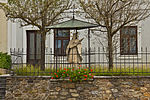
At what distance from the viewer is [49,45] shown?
12328mm

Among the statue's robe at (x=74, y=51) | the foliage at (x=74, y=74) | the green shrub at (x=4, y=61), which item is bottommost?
the foliage at (x=74, y=74)

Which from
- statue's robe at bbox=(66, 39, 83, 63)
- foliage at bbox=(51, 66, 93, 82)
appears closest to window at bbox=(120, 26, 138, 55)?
statue's robe at bbox=(66, 39, 83, 63)

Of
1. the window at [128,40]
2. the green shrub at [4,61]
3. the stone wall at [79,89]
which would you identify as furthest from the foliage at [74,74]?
the window at [128,40]

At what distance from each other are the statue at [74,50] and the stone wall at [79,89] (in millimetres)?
982

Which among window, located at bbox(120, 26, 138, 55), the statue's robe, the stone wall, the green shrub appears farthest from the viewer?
window, located at bbox(120, 26, 138, 55)

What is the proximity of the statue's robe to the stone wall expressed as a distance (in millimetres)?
982

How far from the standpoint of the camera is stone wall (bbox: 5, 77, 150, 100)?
24.4 feet

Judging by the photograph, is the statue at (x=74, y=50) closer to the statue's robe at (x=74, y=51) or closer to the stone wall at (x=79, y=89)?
the statue's robe at (x=74, y=51)

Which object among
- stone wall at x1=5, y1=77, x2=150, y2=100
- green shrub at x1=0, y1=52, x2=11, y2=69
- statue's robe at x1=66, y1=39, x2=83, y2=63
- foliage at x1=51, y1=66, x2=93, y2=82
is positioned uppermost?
statue's robe at x1=66, y1=39, x2=83, y2=63

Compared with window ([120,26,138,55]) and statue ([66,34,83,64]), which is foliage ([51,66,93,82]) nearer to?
statue ([66,34,83,64])

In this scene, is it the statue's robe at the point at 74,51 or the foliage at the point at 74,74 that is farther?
the statue's robe at the point at 74,51

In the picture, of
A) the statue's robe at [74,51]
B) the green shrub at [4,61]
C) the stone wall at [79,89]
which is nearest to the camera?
the stone wall at [79,89]

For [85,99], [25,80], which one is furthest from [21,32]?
[85,99]

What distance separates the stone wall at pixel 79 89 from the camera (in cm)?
744
